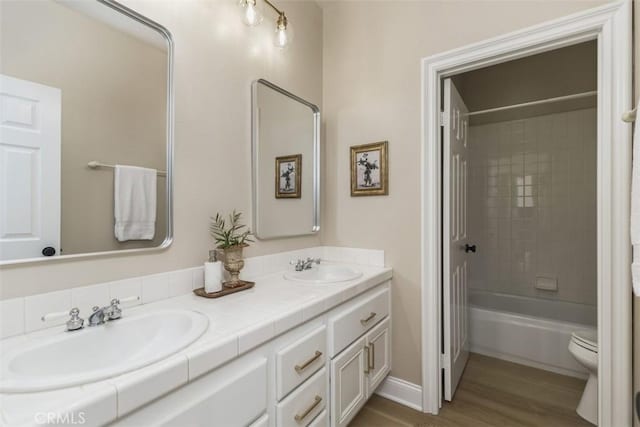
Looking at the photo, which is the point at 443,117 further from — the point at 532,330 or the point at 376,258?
the point at 532,330

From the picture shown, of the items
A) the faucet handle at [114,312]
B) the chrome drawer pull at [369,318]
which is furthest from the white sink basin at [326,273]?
the faucet handle at [114,312]

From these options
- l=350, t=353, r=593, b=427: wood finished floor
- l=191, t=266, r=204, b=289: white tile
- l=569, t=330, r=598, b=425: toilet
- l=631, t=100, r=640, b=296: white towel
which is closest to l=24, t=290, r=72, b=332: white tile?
l=191, t=266, r=204, b=289: white tile

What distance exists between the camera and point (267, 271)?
178cm

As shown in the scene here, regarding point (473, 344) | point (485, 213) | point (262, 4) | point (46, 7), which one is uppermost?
point (262, 4)

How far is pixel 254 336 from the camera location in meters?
0.95

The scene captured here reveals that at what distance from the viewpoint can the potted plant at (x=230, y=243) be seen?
1.42 meters

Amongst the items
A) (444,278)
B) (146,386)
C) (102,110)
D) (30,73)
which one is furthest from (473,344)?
(30,73)

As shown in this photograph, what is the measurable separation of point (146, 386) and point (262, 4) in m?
1.94

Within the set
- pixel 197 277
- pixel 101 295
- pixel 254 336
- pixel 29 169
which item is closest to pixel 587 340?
pixel 254 336

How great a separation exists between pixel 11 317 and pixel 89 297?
0.19 meters

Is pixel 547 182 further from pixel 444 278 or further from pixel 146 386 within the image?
pixel 146 386

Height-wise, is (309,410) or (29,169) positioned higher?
(29,169)

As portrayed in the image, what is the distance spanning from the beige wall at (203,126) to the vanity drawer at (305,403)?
711 millimetres

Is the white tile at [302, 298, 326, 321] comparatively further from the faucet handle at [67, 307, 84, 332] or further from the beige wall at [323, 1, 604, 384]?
the beige wall at [323, 1, 604, 384]
